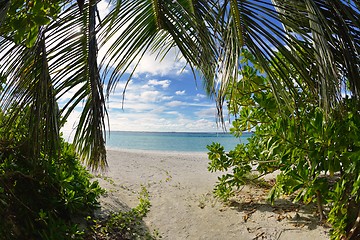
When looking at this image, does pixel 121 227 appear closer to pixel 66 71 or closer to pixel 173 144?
pixel 66 71

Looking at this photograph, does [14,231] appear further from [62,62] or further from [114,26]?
[114,26]

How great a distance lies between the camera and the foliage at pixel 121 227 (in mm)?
3271

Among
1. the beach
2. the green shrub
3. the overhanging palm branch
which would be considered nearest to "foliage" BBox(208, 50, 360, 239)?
the beach

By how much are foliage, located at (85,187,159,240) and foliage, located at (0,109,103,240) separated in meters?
0.40

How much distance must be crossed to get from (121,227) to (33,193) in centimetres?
112

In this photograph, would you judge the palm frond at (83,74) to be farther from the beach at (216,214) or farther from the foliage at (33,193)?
the beach at (216,214)

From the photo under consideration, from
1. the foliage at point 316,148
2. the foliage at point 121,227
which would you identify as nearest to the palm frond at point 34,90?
the foliage at point 316,148

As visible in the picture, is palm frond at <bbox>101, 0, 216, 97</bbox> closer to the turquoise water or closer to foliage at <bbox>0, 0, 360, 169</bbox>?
foliage at <bbox>0, 0, 360, 169</bbox>

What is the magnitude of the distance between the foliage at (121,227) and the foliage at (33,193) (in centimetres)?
40

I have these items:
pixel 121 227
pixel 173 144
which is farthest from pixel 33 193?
pixel 173 144

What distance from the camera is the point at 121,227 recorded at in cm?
346

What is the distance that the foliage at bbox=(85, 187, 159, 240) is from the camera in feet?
10.7

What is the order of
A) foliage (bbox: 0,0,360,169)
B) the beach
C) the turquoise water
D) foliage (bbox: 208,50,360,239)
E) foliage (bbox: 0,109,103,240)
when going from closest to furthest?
foliage (bbox: 0,0,360,169), foliage (bbox: 208,50,360,239), foliage (bbox: 0,109,103,240), the beach, the turquoise water

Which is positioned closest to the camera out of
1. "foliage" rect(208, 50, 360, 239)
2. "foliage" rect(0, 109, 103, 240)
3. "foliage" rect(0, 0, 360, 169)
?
"foliage" rect(0, 0, 360, 169)
